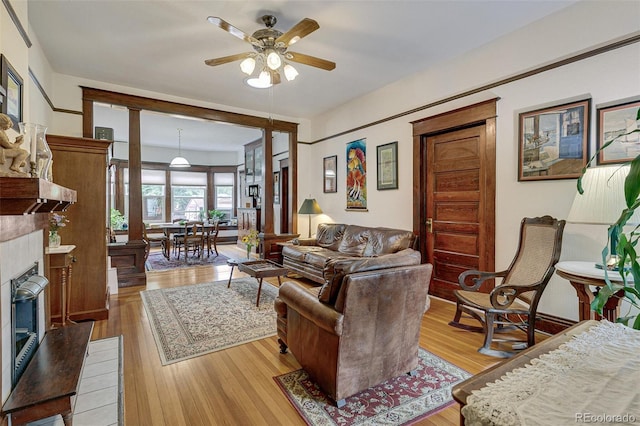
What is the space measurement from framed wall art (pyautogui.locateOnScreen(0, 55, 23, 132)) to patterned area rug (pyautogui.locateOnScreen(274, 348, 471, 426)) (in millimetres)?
2551

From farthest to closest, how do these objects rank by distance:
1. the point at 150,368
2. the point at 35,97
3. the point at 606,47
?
the point at 35,97 → the point at 606,47 → the point at 150,368

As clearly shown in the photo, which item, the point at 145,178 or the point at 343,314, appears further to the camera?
the point at 145,178

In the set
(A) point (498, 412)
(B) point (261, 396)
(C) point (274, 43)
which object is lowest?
(B) point (261, 396)

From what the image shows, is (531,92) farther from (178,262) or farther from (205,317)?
(178,262)

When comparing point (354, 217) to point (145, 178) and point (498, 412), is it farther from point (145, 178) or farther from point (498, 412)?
point (145, 178)

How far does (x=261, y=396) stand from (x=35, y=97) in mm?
3920

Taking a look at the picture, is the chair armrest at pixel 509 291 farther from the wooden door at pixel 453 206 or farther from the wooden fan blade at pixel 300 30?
the wooden fan blade at pixel 300 30

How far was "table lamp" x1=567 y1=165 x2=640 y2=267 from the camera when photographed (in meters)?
2.01

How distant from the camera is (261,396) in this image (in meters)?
2.04

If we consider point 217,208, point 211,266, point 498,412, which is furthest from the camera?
point 217,208

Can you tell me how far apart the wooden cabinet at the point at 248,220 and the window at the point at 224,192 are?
1722 millimetres

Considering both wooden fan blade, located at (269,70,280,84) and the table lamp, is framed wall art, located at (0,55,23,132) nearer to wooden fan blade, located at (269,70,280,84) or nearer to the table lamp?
wooden fan blade, located at (269,70,280,84)

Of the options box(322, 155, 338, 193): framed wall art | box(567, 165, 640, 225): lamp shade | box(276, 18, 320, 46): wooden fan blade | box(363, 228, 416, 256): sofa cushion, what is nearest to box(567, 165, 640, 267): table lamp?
A: box(567, 165, 640, 225): lamp shade

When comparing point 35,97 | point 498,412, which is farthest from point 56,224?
point 498,412
